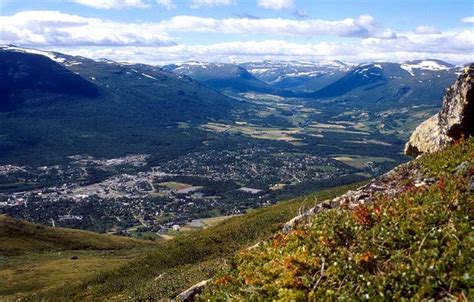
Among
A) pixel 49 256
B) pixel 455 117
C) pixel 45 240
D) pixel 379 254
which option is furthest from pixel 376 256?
pixel 45 240

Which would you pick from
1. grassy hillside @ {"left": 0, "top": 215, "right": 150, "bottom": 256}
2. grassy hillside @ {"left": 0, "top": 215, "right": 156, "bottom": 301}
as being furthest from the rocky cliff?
grassy hillside @ {"left": 0, "top": 215, "right": 150, "bottom": 256}

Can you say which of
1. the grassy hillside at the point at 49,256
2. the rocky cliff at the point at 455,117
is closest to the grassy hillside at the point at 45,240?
the grassy hillside at the point at 49,256

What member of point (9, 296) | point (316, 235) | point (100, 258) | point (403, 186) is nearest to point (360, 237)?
point (316, 235)

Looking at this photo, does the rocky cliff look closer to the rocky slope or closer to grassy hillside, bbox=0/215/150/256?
the rocky slope

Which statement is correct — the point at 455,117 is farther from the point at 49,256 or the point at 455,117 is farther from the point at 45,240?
the point at 45,240

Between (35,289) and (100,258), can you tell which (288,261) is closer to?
(35,289)
